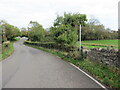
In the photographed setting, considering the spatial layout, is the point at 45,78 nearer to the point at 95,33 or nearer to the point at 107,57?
the point at 107,57

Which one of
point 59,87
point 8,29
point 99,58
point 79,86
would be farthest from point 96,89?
point 8,29

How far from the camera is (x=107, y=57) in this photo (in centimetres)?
779

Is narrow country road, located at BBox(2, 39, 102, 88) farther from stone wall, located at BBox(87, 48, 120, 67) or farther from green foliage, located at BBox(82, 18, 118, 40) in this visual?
green foliage, located at BBox(82, 18, 118, 40)

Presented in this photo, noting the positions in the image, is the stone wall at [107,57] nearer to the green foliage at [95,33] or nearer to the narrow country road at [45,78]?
the narrow country road at [45,78]

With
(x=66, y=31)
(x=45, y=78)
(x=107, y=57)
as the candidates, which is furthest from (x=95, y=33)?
(x=45, y=78)

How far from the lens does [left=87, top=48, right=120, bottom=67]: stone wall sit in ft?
22.7

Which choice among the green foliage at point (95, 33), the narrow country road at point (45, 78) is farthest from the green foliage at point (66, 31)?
the green foliage at point (95, 33)

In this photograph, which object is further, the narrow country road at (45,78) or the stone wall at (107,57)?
the stone wall at (107,57)

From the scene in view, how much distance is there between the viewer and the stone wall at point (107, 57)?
6904 mm

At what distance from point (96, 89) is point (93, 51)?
5.79m

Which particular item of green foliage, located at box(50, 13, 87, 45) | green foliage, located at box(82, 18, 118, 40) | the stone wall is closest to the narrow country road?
the stone wall

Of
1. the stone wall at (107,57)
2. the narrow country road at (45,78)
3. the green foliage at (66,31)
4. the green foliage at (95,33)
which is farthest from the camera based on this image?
the green foliage at (95,33)

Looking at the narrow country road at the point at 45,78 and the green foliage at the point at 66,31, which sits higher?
the green foliage at the point at 66,31

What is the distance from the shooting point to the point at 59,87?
15.4 ft
